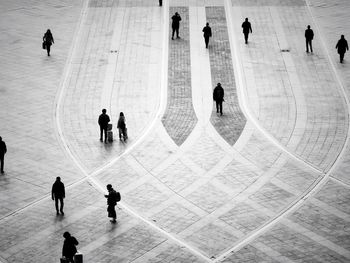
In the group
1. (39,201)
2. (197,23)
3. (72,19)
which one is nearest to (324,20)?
(197,23)

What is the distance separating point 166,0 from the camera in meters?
44.2

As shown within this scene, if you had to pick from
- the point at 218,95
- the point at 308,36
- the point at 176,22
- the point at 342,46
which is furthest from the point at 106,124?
the point at 342,46

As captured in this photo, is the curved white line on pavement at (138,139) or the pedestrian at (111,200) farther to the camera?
the pedestrian at (111,200)

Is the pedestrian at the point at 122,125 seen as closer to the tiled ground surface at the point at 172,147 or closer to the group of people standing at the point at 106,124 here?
the group of people standing at the point at 106,124

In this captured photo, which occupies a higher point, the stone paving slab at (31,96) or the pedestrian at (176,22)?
the pedestrian at (176,22)

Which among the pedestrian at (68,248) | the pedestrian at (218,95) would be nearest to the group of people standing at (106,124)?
the pedestrian at (218,95)

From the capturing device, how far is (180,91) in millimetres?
33438

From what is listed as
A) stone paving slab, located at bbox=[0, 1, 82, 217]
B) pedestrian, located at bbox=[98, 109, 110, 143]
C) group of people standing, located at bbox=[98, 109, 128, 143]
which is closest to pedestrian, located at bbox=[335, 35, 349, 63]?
group of people standing, located at bbox=[98, 109, 128, 143]

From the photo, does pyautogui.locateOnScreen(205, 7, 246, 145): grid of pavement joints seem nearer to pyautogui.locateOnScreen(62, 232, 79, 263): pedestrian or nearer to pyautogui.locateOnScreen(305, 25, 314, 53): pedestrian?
pyautogui.locateOnScreen(305, 25, 314, 53): pedestrian

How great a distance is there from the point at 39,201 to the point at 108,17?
64.4 feet

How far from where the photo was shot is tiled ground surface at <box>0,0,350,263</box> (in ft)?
72.9

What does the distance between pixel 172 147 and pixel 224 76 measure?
24.8ft

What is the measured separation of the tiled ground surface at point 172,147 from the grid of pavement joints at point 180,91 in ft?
0.29

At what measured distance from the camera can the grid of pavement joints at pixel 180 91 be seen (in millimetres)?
30078
